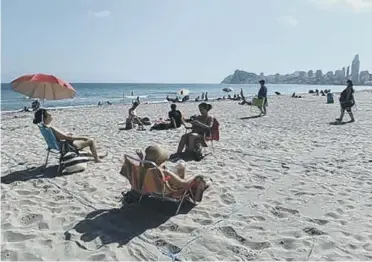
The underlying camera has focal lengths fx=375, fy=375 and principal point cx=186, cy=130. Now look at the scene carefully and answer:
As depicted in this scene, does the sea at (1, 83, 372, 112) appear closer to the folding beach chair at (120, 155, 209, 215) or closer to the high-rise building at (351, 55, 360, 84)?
the folding beach chair at (120, 155, 209, 215)

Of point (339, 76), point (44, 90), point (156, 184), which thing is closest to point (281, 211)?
point (156, 184)

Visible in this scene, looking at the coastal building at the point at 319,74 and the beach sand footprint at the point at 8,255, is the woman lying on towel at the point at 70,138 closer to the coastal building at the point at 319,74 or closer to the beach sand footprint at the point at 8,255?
the beach sand footprint at the point at 8,255

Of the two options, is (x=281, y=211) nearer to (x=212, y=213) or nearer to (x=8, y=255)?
(x=212, y=213)

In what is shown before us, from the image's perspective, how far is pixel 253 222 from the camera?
3.97 meters

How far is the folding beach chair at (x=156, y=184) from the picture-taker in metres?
3.99

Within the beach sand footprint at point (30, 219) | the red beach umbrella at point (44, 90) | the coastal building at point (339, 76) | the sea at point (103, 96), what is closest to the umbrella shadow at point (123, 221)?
the beach sand footprint at point (30, 219)

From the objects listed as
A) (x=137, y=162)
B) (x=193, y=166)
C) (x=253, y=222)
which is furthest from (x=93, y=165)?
(x=253, y=222)

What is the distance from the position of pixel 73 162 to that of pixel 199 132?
8.51 feet

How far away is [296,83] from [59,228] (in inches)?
7474

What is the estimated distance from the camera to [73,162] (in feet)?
20.0

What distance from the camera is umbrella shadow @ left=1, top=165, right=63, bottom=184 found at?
5.61m

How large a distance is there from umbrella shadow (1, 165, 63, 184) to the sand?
17mm

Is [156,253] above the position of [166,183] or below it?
below

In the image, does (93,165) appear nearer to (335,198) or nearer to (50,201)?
(50,201)
